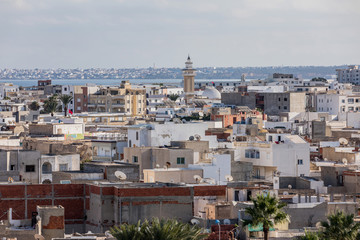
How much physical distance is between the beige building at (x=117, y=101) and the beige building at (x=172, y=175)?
7103cm

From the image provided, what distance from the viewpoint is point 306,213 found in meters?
28.9

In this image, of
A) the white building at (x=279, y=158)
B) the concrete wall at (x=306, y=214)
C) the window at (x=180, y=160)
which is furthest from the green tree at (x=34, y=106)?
the concrete wall at (x=306, y=214)

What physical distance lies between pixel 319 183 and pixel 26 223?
11372 mm

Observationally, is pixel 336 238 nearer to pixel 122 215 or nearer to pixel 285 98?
pixel 122 215

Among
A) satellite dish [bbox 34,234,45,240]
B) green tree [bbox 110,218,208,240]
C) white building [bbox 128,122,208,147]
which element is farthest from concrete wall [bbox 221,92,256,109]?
green tree [bbox 110,218,208,240]

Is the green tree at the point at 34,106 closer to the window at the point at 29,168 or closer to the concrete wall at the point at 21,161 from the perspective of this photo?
the concrete wall at the point at 21,161

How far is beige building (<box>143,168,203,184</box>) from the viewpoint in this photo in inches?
1427

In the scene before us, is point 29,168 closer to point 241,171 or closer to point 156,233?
point 241,171

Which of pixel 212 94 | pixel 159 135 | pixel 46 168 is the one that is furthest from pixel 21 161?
pixel 212 94

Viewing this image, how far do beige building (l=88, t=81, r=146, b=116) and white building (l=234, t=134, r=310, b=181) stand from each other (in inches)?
2491

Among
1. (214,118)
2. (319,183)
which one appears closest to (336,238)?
(319,183)

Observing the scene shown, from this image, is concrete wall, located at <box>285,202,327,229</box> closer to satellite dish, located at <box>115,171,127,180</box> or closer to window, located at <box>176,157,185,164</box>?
satellite dish, located at <box>115,171,127,180</box>

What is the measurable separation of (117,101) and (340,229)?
87.1m

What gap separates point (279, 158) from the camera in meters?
44.8
